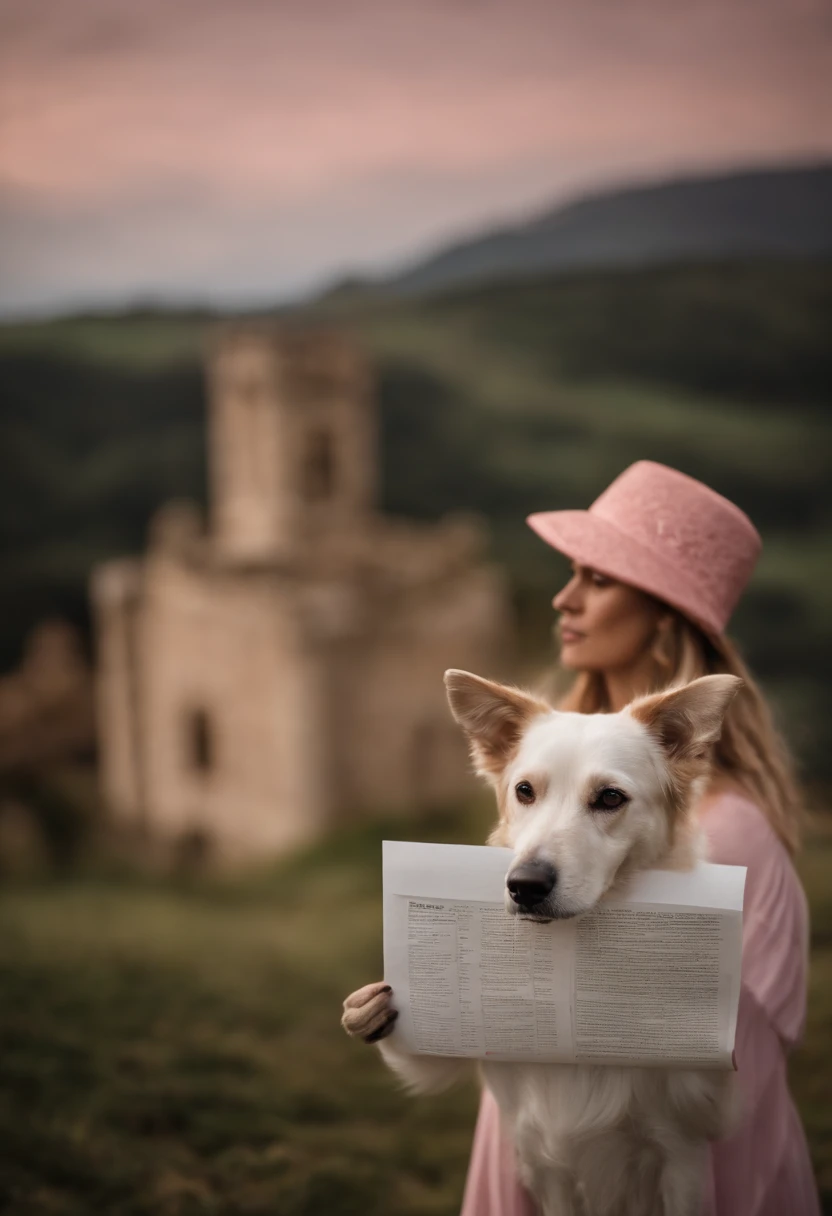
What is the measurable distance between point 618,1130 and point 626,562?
1070 mm

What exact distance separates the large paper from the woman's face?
0.67 m

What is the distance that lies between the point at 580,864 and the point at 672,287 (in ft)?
37.5

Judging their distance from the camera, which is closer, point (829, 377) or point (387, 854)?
point (387, 854)

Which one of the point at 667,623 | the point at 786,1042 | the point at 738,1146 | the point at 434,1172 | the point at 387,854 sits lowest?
the point at 434,1172

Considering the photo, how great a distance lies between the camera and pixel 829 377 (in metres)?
11.1

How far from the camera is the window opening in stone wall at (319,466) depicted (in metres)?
14.4

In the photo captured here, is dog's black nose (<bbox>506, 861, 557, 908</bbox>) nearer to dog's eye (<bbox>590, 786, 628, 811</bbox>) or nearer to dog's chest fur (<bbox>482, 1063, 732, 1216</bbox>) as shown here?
dog's eye (<bbox>590, 786, 628, 811</bbox>)

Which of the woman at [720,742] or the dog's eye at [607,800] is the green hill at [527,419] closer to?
the woman at [720,742]

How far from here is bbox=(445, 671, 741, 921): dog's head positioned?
5.62 feet

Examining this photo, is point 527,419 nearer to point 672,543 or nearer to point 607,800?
point 672,543

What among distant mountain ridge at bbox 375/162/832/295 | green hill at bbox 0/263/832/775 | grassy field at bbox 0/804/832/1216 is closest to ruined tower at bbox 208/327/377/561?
green hill at bbox 0/263/832/775

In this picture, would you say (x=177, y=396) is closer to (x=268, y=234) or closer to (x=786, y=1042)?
(x=268, y=234)

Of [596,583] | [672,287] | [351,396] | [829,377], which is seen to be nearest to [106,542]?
[351,396]

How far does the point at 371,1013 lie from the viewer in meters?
1.92
